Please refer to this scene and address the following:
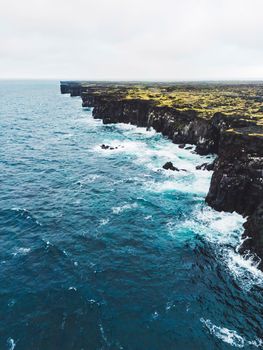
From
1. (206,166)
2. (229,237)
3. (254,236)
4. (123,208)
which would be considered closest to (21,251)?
(123,208)

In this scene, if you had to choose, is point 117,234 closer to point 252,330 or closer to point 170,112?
point 252,330

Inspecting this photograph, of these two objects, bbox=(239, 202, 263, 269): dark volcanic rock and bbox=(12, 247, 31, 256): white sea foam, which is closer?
bbox=(239, 202, 263, 269): dark volcanic rock

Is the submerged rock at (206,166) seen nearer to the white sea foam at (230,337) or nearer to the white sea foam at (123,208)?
the white sea foam at (123,208)

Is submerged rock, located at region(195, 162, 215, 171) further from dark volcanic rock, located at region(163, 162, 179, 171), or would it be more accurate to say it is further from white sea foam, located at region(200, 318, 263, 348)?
white sea foam, located at region(200, 318, 263, 348)

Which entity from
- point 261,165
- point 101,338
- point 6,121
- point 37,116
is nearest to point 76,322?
point 101,338

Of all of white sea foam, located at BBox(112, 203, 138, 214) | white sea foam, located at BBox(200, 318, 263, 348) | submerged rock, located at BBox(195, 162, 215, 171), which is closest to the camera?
white sea foam, located at BBox(200, 318, 263, 348)

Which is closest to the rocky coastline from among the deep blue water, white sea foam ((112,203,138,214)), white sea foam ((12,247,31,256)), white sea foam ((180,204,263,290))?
white sea foam ((180,204,263,290))

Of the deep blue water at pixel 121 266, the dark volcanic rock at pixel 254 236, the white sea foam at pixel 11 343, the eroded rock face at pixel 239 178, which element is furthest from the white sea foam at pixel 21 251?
the eroded rock face at pixel 239 178
